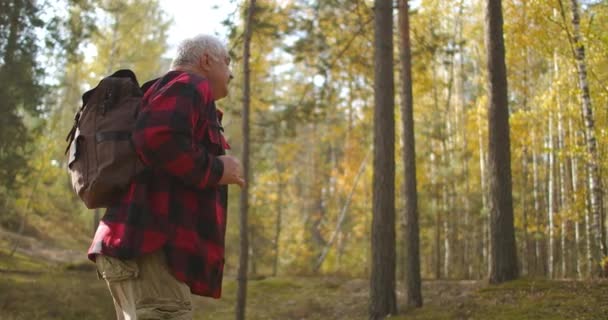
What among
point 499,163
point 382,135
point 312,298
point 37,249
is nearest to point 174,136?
point 382,135

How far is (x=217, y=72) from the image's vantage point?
7.80 ft

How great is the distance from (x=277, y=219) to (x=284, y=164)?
370 cm

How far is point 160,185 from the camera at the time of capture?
2100 mm

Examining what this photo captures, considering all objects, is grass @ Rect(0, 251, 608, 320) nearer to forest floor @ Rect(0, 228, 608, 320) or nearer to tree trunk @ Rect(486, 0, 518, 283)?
forest floor @ Rect(0, 228, 608, 320)

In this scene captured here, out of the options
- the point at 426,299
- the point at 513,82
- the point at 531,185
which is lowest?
the point at 426,299

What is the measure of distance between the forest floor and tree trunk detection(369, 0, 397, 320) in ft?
1.89

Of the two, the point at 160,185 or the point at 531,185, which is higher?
the point at 531,185

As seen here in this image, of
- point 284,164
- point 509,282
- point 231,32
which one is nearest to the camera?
point 509,282

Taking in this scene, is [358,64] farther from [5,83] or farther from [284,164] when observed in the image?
[284,164]

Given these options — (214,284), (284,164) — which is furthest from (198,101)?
(284,164)

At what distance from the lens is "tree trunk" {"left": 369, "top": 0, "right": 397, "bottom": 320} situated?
9961 mm

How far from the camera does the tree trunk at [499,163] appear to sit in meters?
10.3

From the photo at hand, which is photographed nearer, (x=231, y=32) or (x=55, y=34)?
(x=231, y=32)

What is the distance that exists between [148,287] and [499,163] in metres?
9.41
